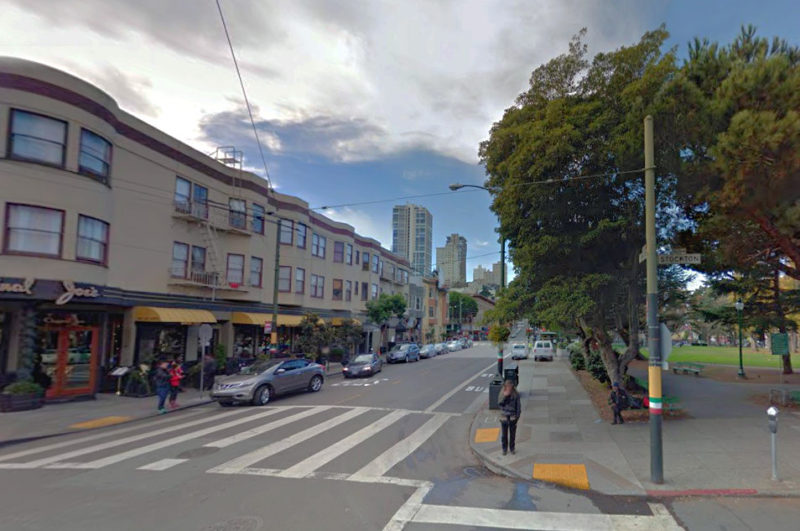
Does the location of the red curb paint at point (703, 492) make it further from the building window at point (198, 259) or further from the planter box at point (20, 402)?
the building window at point (198, 259)

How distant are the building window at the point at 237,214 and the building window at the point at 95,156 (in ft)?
24.5

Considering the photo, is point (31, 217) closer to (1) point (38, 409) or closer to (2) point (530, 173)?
(1) point (38, 409)

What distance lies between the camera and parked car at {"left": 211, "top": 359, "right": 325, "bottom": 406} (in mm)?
15969

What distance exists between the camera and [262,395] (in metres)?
16.4

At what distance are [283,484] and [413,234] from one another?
120 metres

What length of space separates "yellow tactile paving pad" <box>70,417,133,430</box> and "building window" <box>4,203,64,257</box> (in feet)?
19.5

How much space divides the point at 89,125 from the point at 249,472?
49.1ft

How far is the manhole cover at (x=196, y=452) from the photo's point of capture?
30.9ft

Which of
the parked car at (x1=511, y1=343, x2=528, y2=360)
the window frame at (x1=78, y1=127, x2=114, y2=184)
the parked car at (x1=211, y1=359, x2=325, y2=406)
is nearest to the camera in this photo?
the parked car at (x1=211, y1=359, x2=325, y2=406)

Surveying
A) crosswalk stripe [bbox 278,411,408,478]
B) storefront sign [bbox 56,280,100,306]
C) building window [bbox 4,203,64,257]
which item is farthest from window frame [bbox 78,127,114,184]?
crosswalk stripe [bbox 278,411,408,478]

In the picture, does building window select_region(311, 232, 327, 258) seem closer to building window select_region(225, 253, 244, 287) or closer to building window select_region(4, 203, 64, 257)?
building window select_region(225, 253, 244, 287)

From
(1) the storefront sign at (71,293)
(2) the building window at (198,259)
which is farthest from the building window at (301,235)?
(1) the storefront sign at (71,293)

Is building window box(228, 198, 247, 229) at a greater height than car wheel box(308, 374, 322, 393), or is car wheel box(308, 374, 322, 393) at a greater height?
building window box(228, 198, 247, 229)

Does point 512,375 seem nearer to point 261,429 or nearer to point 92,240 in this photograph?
point 261,429
